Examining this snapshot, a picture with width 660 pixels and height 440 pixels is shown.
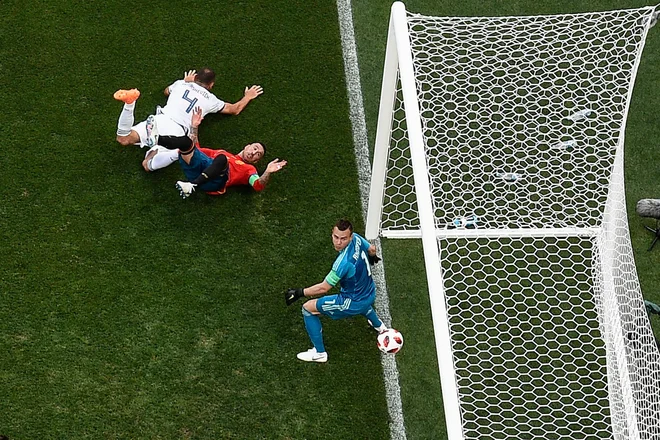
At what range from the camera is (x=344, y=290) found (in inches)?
238

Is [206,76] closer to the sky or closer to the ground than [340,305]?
closer to the sky

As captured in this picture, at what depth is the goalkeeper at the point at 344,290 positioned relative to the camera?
577cm

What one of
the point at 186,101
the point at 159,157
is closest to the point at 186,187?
the point at 159,157

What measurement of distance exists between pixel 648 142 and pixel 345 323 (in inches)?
143

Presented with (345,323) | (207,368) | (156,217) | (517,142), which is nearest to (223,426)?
(207,368)

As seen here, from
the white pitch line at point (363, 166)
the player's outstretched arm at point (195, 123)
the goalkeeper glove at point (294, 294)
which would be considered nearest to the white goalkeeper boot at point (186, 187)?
the player's outstretched arm at point (195, 123)

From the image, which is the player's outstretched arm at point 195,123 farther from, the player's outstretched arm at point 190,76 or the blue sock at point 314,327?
the blue sock at point 314,327

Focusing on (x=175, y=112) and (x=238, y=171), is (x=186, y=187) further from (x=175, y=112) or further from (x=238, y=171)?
(x=175, y=112)

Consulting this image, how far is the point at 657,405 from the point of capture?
530cm

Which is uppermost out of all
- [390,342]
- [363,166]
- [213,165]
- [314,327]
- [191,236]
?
[213,165]

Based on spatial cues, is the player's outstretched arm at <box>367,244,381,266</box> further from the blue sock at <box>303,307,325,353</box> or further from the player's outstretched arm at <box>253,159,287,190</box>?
the player's outstretched arm at <box>253,159,287,190</box>

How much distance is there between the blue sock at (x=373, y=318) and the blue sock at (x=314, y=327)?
41 cm

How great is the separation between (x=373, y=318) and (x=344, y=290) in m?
0.56

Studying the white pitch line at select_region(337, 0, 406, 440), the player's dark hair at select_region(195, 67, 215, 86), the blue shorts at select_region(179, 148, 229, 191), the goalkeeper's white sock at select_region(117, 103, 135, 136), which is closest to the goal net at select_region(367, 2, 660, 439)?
the white pitch line at select_region(337, 0, 406, 440)
